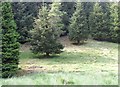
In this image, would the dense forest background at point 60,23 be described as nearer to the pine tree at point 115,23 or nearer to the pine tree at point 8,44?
the pine tree at point 115,23

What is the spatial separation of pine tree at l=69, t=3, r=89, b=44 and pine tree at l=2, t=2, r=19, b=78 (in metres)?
15.5

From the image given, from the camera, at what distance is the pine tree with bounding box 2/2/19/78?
18.9 m

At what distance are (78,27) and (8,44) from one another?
16387 mm

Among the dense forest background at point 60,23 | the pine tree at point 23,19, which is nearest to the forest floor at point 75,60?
the dense forest background at point 60,23

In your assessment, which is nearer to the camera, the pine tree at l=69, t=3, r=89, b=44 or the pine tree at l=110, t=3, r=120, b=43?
the pine tree at l=69, t=3, r=89, b=44

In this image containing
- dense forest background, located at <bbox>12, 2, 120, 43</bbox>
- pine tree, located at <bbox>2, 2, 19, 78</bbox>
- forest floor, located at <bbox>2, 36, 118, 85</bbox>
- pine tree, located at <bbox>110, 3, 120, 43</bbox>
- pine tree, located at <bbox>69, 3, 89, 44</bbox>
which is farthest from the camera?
pine tree, located at <bbox>110, 3, 120, 43</bbox>

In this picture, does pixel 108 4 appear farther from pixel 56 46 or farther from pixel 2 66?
pixel 2 66

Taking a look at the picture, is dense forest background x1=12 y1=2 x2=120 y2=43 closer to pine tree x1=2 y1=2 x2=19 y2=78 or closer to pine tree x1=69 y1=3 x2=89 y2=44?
pine tree x1=69 y1=3 x2=89 y2=44

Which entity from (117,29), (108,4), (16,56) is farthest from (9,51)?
(108,4)

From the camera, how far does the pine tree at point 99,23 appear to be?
125 feet

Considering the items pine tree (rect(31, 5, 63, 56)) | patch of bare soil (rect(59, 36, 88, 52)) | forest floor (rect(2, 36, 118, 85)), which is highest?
pine tree (rect(31, 5, 63, 56))

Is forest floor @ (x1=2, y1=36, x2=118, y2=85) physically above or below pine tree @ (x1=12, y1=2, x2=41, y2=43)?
below

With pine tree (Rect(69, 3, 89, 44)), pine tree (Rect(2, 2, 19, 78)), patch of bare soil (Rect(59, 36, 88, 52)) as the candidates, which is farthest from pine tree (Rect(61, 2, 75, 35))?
pine tree (Rect(2, 2, 19, 78))

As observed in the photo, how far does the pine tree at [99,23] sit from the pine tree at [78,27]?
3.23 m
